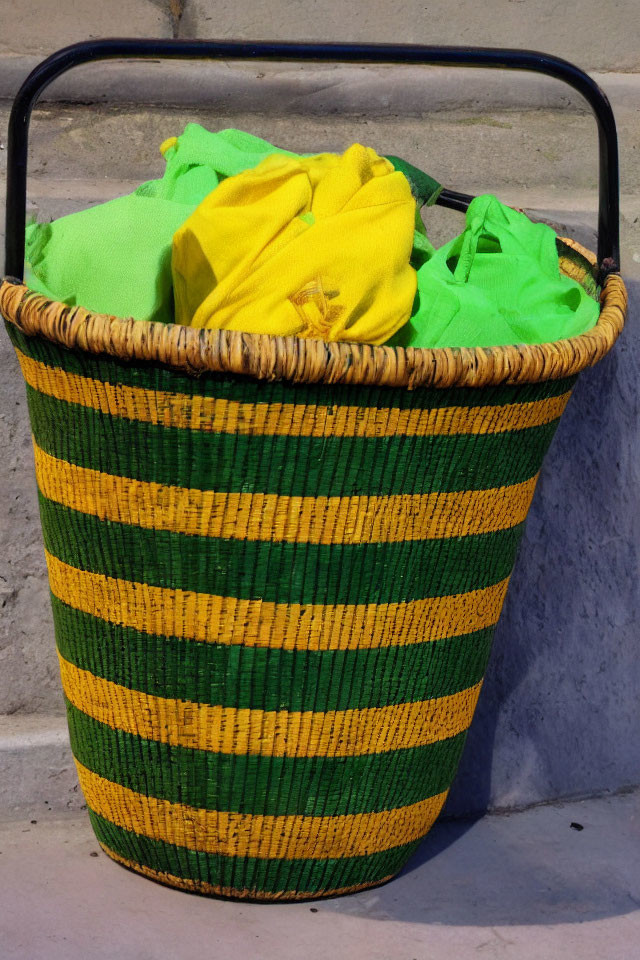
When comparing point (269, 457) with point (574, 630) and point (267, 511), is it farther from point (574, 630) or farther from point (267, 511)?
point (574, 630)

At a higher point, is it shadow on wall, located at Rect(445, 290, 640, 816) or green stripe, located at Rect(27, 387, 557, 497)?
green stripe, located at Rect(27, 387, 557, 497)

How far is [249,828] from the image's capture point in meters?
1.06

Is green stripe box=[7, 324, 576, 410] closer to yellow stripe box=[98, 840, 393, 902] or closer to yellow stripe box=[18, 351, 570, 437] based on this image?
yellow stripe box=[18, 351, 570, 437]

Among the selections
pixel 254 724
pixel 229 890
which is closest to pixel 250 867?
pixel 229 890

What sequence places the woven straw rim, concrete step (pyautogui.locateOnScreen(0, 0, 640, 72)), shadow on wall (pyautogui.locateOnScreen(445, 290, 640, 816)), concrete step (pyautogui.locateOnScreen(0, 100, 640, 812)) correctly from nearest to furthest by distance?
the woven straw rim → concrete step (pyautogui.locateOnScreen(0, 100, 640, 812)) → shadow on wall (pyautogui.locateOnScreen(445, 290, 640, 816)) → concrete step (pyautogui.locateOnScreen(0, 0, 640, 72))

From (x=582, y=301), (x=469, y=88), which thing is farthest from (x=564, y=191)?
(x=582, y=301)

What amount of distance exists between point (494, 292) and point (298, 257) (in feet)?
0.80

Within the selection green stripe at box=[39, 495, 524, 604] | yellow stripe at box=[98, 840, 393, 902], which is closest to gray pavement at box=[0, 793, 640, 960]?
yellow stripe at box=[98, 840, 393, 902]

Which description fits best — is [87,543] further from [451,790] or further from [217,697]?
[451,790]

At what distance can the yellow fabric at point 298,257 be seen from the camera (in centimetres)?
90

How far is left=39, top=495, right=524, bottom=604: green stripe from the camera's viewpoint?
3.08ft

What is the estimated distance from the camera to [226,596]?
0.96 metres

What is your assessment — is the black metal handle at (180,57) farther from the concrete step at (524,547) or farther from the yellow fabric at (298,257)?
the concrete step at (524,547)

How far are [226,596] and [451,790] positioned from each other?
21.9 inches
